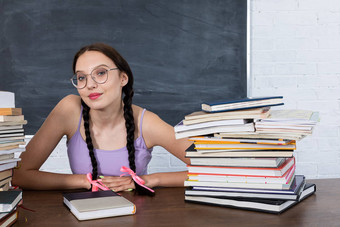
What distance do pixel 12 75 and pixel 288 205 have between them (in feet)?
7.16

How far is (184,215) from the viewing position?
96cm

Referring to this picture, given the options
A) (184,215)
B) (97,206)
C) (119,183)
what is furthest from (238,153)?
(119,183)

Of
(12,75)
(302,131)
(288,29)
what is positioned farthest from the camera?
(288,29)

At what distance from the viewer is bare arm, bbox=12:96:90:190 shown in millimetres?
1445

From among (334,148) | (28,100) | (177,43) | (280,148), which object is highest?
(177,43)

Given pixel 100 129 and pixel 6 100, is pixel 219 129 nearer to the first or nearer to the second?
pixel 6 100

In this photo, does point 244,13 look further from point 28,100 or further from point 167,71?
point 28,100

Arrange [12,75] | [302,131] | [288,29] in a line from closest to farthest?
[302,131] → [12,75] → [288,29]

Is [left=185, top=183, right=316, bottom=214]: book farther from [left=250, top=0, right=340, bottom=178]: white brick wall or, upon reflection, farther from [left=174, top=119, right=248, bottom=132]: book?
[left=250, top=0, right=340, bottom=178]: white brick wall

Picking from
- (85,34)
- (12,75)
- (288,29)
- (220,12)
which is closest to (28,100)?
(12,75)

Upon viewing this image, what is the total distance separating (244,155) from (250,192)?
10 cm

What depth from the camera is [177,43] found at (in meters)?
2.72

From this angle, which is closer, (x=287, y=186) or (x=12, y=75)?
(x=287, y=186)

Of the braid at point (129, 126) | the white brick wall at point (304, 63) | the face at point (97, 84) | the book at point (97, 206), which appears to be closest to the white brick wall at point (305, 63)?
the white brick wall at point (304, 63)
